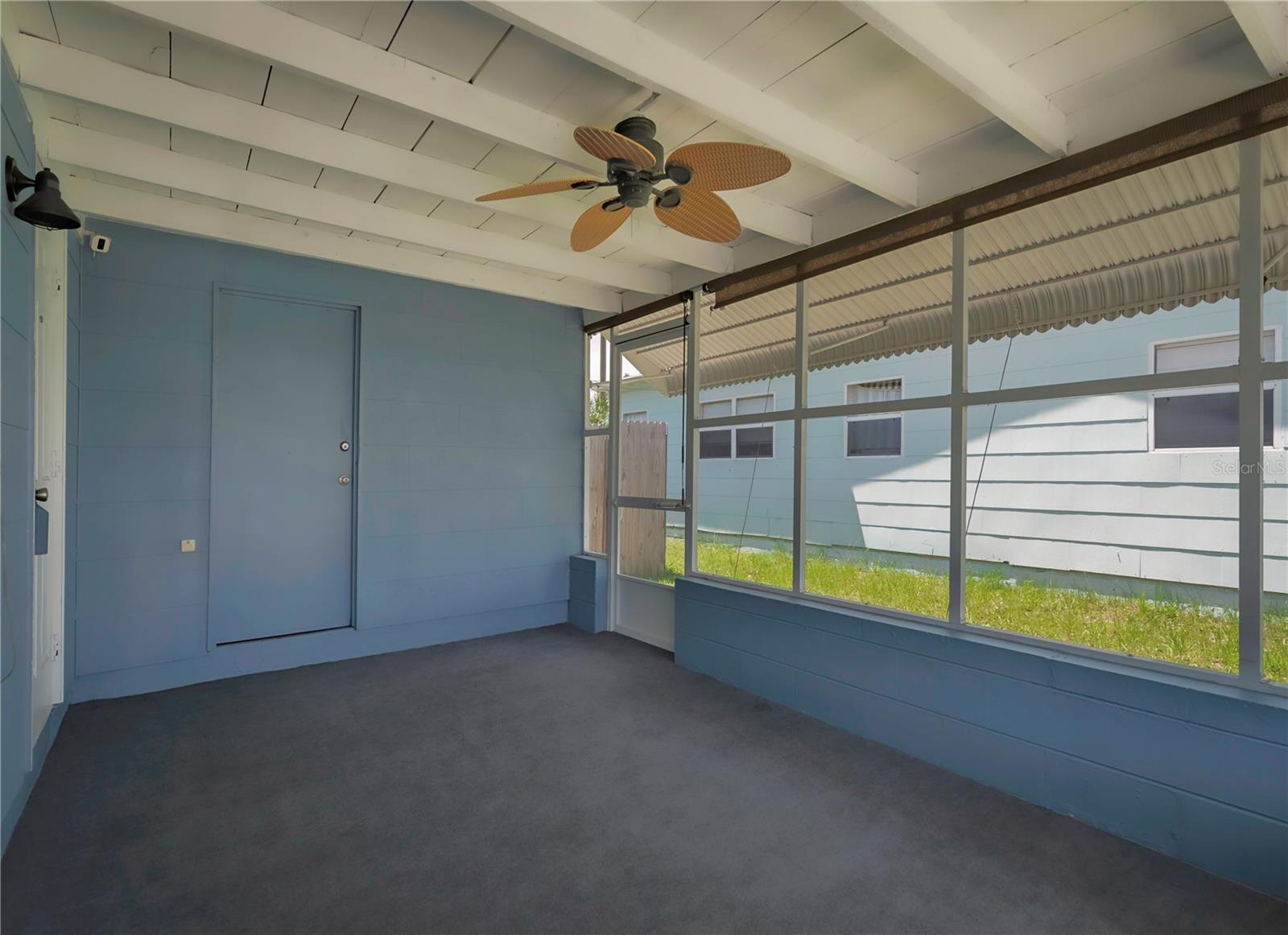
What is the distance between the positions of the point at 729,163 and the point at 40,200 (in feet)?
7.73

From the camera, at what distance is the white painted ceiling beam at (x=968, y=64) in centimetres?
204

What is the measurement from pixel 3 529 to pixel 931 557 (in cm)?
389

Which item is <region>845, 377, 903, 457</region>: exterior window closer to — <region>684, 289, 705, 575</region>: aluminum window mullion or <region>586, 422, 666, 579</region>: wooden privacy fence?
<region>684, 289, 705, 575</region>: aluminum window mullion

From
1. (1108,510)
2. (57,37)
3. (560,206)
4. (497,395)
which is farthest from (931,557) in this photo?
(57,37)

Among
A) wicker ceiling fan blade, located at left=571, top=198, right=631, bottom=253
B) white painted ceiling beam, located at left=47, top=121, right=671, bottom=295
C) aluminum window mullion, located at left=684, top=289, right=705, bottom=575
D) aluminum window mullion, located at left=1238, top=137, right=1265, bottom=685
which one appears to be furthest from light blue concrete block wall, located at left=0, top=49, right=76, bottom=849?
aluminum window mullion, located at left=1238, top=137, right=1265, bottom=685

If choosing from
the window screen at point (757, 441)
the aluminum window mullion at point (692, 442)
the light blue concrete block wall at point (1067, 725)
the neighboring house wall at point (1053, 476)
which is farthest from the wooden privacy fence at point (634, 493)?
the light blue concrete block wall at point (1067, 725)

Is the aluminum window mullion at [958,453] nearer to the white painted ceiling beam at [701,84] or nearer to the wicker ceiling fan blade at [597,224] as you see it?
the white painted ceiling beam at [701,84]

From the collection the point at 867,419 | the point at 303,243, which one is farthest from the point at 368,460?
the point at 867,419

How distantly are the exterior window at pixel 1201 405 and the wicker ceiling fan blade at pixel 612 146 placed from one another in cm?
226

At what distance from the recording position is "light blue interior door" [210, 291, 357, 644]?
4285mm

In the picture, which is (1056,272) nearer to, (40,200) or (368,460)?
(40,200)

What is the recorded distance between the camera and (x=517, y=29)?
2383 mm

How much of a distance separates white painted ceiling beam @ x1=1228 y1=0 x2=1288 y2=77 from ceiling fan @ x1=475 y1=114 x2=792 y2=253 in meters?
1.34

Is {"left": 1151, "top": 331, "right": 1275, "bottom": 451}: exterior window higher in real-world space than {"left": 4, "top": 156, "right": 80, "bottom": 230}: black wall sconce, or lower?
lower
